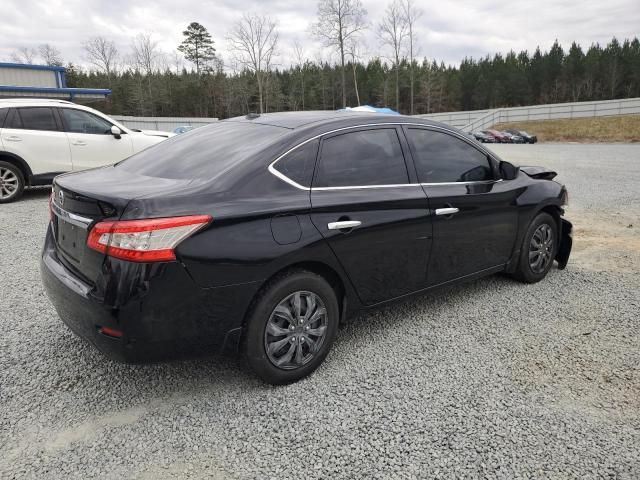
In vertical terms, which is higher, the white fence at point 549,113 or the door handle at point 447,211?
the white fence at point 549,113

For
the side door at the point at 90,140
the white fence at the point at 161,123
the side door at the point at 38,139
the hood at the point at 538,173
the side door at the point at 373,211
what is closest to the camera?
the side door at the point at 373,211

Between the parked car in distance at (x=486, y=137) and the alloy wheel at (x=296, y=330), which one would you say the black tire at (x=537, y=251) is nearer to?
the alloy wheel at (x=296, y=330)

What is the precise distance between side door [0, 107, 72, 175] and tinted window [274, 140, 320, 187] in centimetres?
752

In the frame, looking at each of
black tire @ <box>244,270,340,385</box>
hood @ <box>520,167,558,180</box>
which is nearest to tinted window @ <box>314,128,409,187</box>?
black tire @ <box>244,270,340,385</box>

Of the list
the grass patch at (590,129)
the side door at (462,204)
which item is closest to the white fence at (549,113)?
the grass patch at (590,129)

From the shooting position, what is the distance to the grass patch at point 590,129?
3756cm

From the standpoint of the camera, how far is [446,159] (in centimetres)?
377

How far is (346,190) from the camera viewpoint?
3.06 m

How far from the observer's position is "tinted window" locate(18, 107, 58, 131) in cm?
851

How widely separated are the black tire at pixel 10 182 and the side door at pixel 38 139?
0.85ft

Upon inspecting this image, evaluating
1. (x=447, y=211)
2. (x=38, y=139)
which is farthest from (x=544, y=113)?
(x=447, y=211)

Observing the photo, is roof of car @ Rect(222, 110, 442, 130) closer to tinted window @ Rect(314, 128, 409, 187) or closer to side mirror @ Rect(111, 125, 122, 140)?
tinted window @ Rect(314, 128, 409, 187)

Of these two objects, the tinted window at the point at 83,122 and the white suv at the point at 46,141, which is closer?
the white suv at the point at 46,141

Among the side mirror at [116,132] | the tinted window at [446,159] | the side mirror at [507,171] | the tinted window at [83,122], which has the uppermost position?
the tinted window at [83,122]
